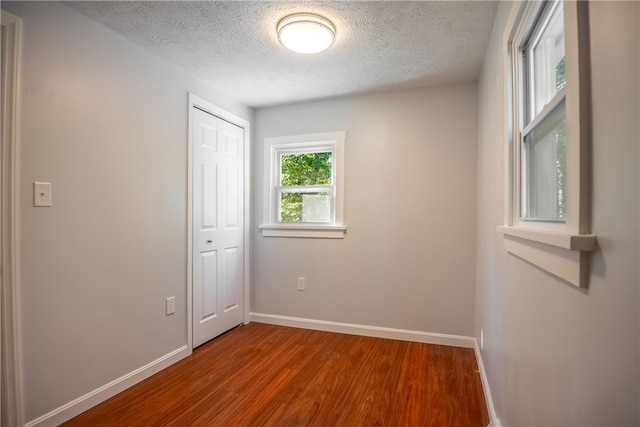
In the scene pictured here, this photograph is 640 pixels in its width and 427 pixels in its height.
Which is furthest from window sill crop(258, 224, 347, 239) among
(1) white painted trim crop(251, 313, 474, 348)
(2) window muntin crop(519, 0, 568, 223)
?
(2) window muntin crop(519, 0, 568, 223)

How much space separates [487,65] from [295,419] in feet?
8.47

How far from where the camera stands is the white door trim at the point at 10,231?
1.42 metres

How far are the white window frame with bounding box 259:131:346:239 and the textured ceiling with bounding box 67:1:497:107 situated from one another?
493 mm

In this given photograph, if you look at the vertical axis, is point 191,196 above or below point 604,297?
above

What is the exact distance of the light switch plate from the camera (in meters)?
1.53

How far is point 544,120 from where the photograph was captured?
1.06m

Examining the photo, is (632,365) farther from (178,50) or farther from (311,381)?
(178,50)

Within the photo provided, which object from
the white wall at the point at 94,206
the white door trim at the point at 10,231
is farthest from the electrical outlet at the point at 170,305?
the white door trim at the point at 10,231

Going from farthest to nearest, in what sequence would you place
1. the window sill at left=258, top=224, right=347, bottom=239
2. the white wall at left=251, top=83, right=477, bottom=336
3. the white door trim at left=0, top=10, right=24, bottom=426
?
the window sill at left=258, top=224, right=347, bottom=239, the white wall at left=251, top=83, right=477, bottom=336, the white door trim at left=0, top=10, right=24, bottom=426

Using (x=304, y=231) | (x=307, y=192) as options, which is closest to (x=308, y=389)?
(x=304, y=231)

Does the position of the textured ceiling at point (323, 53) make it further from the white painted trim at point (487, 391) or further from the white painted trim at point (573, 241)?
the white painted trim at point (487, 391)

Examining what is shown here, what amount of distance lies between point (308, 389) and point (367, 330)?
3.44 ft

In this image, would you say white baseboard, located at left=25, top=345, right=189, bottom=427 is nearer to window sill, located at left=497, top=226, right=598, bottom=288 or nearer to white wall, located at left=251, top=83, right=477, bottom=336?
white wall, located at left=251, top=83, right=477, bottom=336

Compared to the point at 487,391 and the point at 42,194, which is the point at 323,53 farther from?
the point at 487,391
